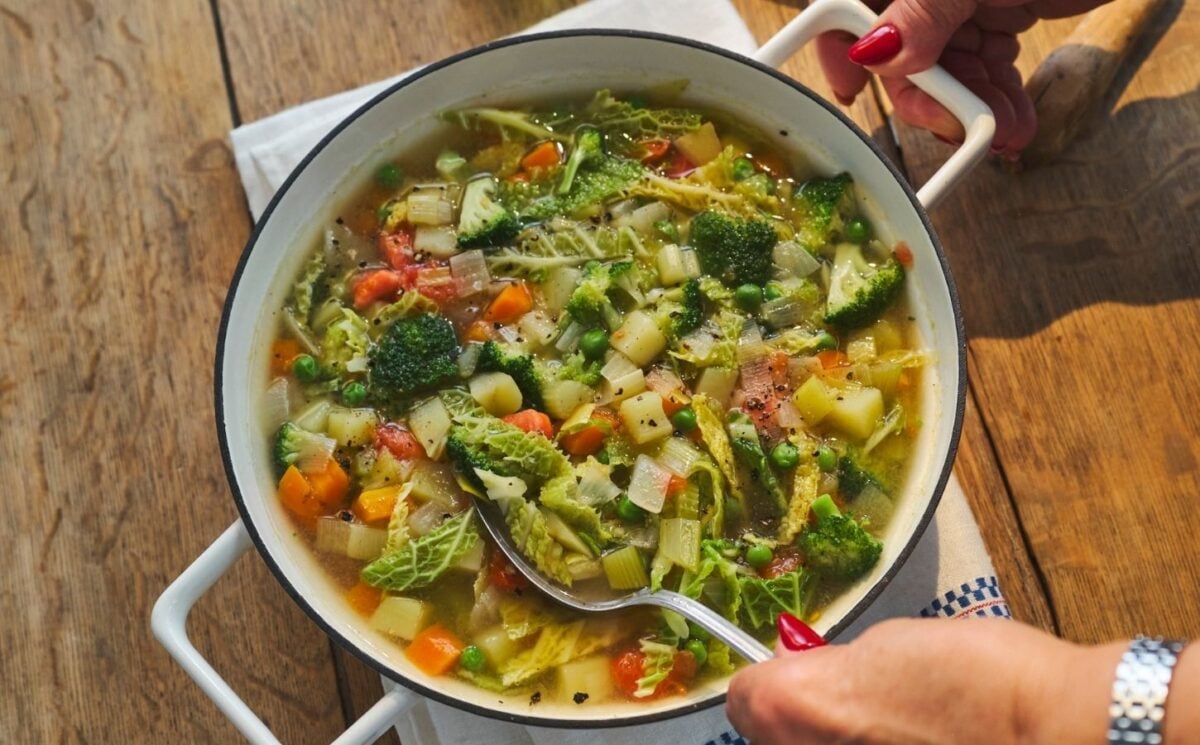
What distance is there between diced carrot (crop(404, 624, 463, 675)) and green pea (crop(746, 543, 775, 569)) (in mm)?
717

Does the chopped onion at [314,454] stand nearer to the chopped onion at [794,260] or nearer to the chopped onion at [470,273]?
the chopped onion at [470,273]

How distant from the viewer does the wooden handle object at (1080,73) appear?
2916 millimetres

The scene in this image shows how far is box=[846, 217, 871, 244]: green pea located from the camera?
2.66 meters

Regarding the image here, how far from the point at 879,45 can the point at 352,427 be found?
62.6 inches

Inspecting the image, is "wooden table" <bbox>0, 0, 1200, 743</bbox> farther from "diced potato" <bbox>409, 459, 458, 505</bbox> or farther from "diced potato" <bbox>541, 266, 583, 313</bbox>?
"diced potato" <bbox>541, 266, 583, 313</bbox>

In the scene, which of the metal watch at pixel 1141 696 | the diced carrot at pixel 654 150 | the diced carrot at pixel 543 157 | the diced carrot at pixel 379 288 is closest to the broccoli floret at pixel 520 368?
the diced carrot at pixel 379 288

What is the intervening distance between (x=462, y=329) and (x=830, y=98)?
1336 millimetres

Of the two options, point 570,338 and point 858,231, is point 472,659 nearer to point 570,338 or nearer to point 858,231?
point 570,338

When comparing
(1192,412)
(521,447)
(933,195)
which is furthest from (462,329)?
(1192,412)

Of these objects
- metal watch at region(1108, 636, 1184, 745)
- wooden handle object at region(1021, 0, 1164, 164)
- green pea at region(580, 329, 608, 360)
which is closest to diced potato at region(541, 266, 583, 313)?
green pea at region(580, 329, 608, 360)

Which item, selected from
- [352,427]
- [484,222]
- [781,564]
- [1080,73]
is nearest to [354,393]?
[352,427]

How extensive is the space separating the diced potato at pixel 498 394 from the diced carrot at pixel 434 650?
0.54 m

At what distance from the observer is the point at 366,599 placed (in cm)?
252

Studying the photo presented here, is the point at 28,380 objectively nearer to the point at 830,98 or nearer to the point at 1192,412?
the point at 830,98
